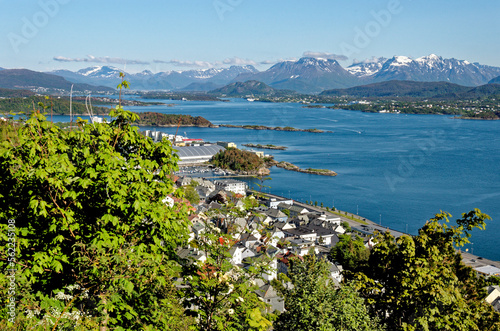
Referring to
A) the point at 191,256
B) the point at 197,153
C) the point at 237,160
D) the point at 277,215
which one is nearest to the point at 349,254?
the point at 277,215

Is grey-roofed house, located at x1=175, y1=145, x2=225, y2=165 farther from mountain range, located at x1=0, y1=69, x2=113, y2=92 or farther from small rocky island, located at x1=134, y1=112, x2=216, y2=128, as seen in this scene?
mountain range, located at x1=0, y1=69, x2=113, y2=92

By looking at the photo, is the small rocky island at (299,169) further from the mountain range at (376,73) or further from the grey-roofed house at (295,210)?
the mountain range at (376,73)

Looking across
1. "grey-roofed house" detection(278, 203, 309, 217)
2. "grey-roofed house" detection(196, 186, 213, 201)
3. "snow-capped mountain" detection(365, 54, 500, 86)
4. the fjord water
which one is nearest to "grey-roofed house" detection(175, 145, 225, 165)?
the fjord water

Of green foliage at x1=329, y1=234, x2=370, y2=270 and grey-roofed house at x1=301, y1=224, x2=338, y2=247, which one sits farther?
grey-roofed house at x1=301, y1=224, x2=338, y2=247

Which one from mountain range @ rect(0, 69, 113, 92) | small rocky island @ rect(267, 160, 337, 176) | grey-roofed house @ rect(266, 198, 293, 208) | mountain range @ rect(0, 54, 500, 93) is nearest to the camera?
grey-roofed house @ rect(266, 198, 293, 208)

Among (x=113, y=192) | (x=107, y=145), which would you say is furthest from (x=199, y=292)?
(x=107, y=145)
